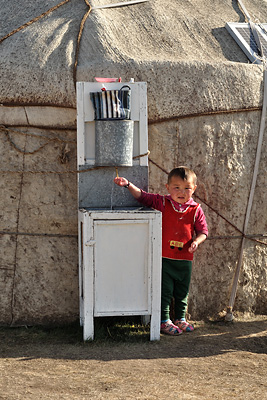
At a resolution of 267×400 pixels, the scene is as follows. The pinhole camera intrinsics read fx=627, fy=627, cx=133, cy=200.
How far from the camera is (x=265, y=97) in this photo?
4977 millimetres

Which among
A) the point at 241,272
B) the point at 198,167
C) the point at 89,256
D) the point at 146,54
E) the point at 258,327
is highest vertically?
the point at 146,54

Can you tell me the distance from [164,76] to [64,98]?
2.54 feet

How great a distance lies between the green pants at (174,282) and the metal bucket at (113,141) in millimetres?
780

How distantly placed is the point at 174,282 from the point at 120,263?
22.7 inches

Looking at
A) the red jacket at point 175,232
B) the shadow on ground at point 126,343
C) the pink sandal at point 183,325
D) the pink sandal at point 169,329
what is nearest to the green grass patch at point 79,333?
the shadow on ground at point 126,343

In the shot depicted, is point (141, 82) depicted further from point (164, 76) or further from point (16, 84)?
point (16, 84)

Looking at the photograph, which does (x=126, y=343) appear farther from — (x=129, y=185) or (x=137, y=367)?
(x=129, y=185)

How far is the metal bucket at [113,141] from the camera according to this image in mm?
4270

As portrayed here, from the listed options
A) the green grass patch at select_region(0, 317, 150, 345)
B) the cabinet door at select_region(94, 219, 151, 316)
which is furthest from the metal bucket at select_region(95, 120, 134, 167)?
the green grass patch at select_region(0, 317, 150, 345)

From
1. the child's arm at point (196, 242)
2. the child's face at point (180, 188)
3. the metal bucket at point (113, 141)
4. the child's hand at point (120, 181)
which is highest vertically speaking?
the metal bucket at point (113, 141)

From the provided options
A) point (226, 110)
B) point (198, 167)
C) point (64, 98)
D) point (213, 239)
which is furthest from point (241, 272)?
point (64, 98)

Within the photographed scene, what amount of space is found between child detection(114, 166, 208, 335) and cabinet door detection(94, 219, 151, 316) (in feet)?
1.02

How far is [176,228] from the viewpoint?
14.3ft

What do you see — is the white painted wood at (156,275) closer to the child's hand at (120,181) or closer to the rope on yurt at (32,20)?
the child's hand at (120,181)
